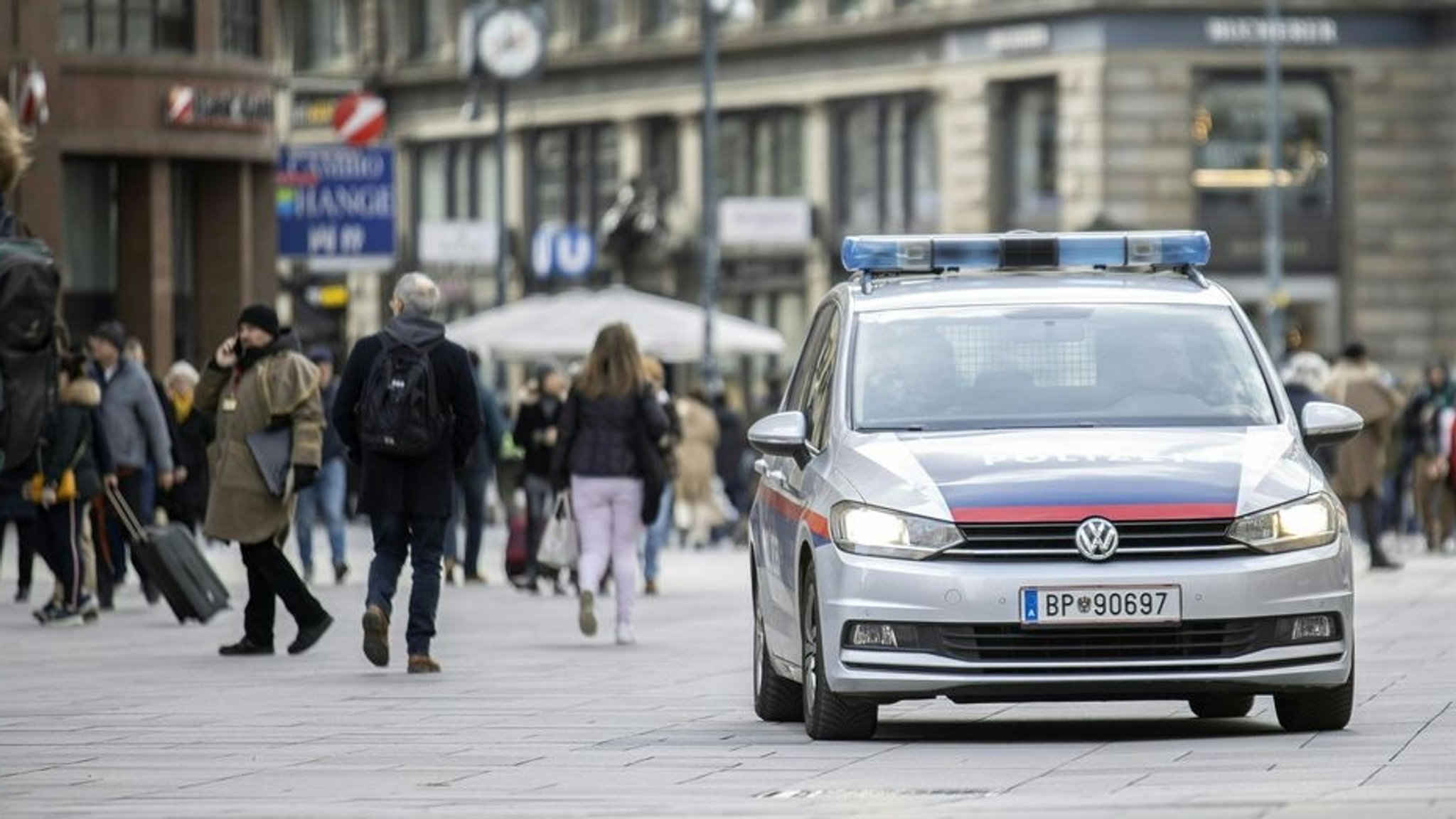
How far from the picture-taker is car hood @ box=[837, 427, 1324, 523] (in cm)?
1293

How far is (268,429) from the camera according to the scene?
65.2 feet

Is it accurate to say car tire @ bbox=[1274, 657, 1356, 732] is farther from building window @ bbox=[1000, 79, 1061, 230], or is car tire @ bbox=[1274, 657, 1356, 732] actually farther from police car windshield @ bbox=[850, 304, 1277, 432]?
building window @ bbox=[1000, 79, 1061, 230]

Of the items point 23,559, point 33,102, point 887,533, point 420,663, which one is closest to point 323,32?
point 33,102

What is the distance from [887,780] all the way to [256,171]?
106 feet

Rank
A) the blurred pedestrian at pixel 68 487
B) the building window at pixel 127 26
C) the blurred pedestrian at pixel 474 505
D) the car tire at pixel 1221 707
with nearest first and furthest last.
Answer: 1. the car tire at pixel 1221 707
2. the blurred pedestrian at pixel 68 487
3. the blurred pedestrian at pixel 474 505
4. the building window at pixel 127 26

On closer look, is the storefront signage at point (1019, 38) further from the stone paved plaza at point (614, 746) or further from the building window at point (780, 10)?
the stone paved plaza at point (614, 746)

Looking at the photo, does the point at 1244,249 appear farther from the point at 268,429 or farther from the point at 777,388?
the point at 268,429

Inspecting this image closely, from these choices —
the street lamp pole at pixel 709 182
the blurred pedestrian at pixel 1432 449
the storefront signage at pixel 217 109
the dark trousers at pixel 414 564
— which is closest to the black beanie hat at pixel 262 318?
the dark trousers at pixel 414 564

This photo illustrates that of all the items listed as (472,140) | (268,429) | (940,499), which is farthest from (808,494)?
(472,140)

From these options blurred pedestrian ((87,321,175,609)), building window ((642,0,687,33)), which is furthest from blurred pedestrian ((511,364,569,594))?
building window ((642,0,687,33))

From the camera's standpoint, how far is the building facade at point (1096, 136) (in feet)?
194

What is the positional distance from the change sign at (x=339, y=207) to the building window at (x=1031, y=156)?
68.7ft

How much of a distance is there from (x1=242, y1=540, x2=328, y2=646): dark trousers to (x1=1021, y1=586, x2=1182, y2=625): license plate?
7.66 m

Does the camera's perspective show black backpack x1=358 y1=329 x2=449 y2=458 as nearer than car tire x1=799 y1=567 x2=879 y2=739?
No
